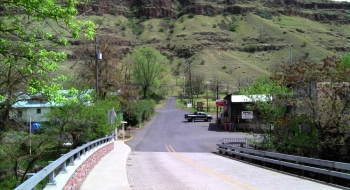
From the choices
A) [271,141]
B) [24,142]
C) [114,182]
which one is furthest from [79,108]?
[114,182]

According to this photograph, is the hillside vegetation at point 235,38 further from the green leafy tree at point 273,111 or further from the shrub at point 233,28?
the green leafy tree at point 273,111

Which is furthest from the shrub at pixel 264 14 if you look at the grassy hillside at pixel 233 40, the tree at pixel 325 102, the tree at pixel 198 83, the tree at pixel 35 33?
the tree at pixel 35 33

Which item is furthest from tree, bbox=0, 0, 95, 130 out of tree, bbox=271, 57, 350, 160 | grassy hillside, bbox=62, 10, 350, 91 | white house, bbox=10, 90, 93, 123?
grassy hillside, bbox=62, 10, 350, 91

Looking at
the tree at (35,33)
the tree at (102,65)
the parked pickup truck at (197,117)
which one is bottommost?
the parked pickup truck at (197,117)

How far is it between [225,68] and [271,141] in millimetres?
100391

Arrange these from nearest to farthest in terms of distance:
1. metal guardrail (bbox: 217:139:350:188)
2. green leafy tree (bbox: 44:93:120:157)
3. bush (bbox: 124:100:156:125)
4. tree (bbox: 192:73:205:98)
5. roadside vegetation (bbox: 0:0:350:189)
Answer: roadside vegetation (bbox: 0:0:350:189), metal guardrail (bbox: 217:139:350:188), green leafy tree (bbox: 44:93:120:157), bush (bbox: 124:100:156:125), tree (bbox: 192:73:205:98)

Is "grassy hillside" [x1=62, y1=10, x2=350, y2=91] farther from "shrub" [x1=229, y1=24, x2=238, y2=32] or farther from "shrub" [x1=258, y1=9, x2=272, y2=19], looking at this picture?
"shrub" [x1=258, y1=9, x2=272, y2=19]

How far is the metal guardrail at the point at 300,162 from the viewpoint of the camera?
41.5 ft

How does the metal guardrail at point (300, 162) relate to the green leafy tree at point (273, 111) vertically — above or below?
below

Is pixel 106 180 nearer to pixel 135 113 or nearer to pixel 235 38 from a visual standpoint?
pixel 135 113

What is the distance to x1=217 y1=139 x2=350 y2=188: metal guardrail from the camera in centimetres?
1266

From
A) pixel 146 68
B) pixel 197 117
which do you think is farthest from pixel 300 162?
pixel 146 68

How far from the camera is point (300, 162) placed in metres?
17.3

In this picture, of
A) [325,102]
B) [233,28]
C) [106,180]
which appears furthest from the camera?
[233,28]
